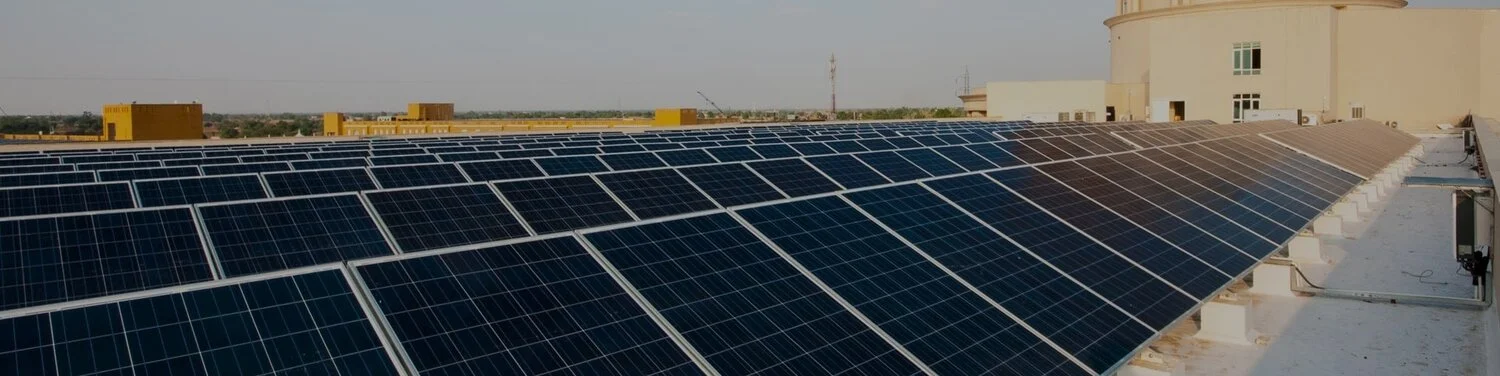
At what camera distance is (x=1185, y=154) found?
2961 cm

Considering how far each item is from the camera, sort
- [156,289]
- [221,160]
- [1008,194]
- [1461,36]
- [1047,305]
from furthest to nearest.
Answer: [1461,36]
[221,160]
[1008,194]
[1047,305]
[156,289]

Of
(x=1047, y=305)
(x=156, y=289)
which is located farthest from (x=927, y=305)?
(x=156, y=289)

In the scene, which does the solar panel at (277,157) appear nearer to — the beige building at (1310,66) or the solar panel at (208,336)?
the solar panel at (208,336)

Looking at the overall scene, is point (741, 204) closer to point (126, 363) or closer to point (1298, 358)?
point (126, 363)

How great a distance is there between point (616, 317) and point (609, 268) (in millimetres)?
1102

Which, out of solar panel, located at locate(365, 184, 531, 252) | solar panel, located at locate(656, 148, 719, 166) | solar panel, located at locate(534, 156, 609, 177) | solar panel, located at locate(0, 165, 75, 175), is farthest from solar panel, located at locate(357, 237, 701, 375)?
solar panel, located at locate(0, 165, 75, 175)

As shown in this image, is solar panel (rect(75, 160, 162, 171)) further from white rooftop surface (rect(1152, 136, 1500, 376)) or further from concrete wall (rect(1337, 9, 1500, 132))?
concrete wall (rect(1337, 9, 1500, 132))

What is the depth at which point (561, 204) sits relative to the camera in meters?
11.5

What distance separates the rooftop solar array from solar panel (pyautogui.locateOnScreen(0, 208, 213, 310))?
3 centimetres

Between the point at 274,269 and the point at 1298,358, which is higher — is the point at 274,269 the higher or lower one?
the higher one

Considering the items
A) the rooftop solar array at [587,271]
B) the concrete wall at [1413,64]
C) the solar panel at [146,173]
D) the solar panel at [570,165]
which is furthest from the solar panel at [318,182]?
the concrete wall at [1413,64]

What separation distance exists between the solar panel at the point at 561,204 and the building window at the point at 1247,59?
2182 inches

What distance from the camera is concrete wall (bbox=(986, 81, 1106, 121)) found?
201 feet

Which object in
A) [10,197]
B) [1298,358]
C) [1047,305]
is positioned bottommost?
[1298,358]
